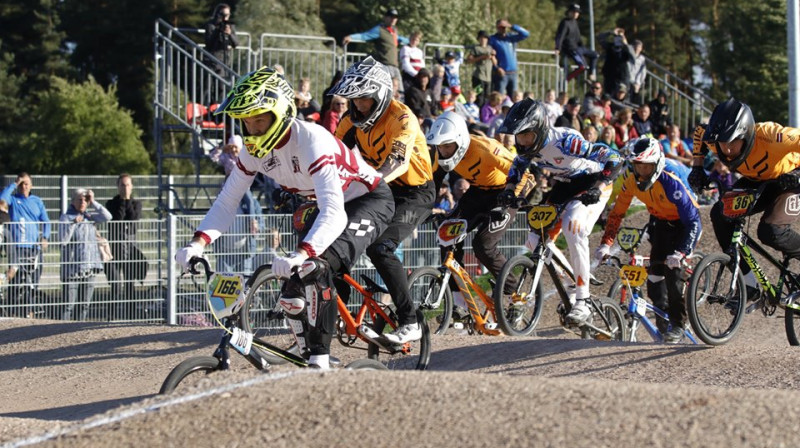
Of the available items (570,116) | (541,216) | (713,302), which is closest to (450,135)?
(541,216)

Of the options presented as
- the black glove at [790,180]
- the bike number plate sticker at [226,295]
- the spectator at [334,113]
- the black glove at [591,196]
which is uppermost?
the spectator at [334,113]

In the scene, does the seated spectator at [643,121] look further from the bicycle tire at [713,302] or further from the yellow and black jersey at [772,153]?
the bicycle tire at [713,302]

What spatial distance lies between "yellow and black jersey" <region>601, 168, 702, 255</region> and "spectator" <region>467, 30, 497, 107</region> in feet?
27.5

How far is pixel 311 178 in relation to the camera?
21.9 feet

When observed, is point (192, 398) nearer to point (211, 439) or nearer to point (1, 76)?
point (211, 439)

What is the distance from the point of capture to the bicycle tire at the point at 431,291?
9.38 meters

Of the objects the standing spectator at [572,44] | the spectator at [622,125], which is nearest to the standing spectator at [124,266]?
the spectator at [622,125]

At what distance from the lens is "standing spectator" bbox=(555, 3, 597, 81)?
2006 cm

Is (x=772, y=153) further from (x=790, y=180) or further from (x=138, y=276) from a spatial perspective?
(x=138, y=276)

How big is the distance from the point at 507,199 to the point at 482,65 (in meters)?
8.82

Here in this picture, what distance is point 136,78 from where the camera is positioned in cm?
4822

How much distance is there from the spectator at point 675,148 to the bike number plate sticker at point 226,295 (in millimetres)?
13172

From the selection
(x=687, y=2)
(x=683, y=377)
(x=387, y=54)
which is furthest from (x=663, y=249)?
(x=687, y=2)

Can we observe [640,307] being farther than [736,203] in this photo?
Yes
